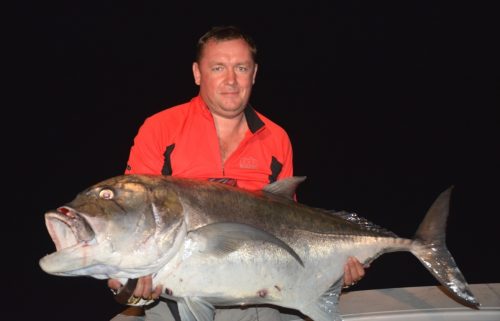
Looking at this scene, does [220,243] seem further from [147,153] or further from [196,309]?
[147,153]

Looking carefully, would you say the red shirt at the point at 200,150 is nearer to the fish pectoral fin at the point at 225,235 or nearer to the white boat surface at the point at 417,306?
the fish pectoral fin at the point at 225,235

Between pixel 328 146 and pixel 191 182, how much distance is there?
18077mm

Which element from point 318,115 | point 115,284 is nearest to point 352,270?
point 115,284

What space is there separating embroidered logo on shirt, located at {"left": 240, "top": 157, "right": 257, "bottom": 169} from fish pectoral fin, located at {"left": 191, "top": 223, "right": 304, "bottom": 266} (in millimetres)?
1045

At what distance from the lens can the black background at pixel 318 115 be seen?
10055 millimetres

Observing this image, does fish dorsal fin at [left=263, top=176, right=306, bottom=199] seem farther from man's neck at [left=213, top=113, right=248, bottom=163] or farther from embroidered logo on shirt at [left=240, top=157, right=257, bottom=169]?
man's neck at [left=213, top=113, right=248, bottom=163]

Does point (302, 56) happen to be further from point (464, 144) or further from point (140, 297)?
point (140, 297)

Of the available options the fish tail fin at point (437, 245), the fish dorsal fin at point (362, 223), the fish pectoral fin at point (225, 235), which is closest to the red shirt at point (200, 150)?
the fish dorsal fin at point (362, 223)

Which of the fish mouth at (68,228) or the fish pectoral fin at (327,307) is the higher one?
the fish mouth at (68,228)

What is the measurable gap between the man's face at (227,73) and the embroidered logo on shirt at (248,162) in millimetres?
351

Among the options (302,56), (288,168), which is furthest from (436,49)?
(288,168)

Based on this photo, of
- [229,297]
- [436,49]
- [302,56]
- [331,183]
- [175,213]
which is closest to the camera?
[175,213]

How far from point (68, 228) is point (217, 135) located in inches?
62.0

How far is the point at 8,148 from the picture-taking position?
1961 centimetres
